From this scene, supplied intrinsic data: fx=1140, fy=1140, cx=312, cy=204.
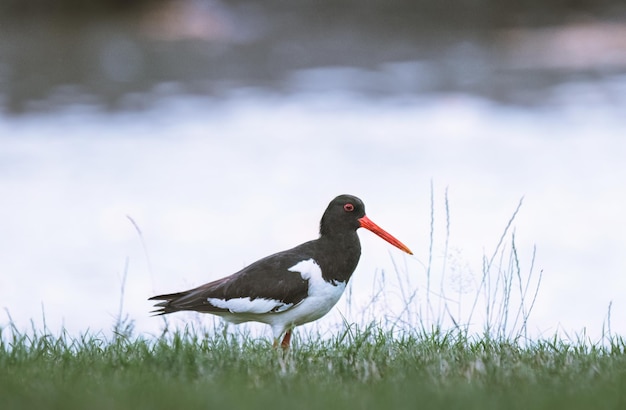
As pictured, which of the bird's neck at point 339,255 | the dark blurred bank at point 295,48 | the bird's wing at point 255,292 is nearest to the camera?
the bird's wing at point 255,292

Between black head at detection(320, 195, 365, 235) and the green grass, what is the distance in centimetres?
82

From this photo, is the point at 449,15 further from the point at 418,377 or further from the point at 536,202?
the point at 418,377

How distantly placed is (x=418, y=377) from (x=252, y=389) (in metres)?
0.79

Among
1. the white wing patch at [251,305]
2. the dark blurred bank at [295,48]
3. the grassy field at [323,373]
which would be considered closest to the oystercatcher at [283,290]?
the white wing patch at [251,305]

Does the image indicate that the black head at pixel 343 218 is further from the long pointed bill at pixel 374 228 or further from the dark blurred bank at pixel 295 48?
the dark blurred bank at pixel 295 48

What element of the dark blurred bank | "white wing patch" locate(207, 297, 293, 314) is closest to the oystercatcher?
"white wing patch" locate(207, 297, 293, 314)

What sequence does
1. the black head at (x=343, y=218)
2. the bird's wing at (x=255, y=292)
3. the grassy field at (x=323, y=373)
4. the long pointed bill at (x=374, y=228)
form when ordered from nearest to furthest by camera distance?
the grassy field at (x=323, y=373)
the bird's wing at (x=255, y=292)
the black head at (x=343, y=218)
the long pointed bill at (x=374, y=228)

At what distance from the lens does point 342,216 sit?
23.5ft

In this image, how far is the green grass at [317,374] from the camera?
4.51 metres

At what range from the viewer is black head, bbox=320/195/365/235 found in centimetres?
714

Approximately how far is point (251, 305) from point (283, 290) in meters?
0.23

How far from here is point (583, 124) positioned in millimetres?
18500

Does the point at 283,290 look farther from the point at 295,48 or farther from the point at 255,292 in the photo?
the point at 295,48

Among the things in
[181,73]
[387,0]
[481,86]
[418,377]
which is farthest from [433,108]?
[418,377]
